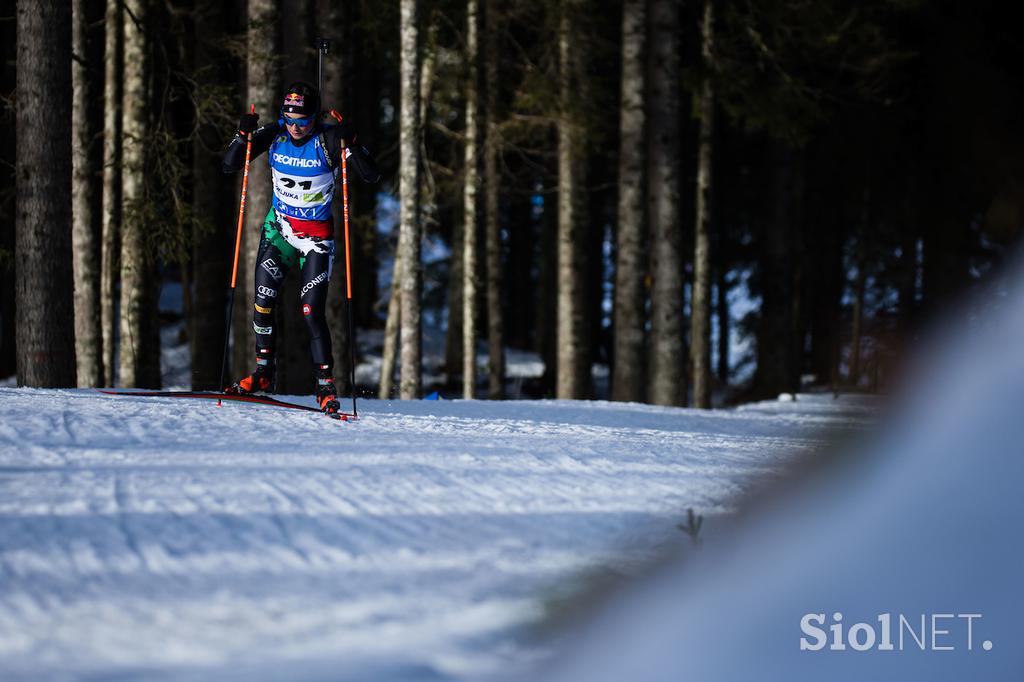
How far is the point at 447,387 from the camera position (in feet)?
71.6

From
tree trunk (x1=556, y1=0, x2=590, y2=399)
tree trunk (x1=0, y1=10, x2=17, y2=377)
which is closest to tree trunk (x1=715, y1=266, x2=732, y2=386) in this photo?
tree trunk (x1=556, y1=0, x2=590, y2=399)

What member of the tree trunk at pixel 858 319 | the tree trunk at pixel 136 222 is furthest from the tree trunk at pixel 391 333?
the tree trunk at pixel 858 319

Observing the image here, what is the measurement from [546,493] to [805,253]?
22.3 m

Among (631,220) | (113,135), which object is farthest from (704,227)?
(113,135)

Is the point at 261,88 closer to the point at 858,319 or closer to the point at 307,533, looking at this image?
the point at 307,533

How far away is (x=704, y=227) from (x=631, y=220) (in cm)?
422

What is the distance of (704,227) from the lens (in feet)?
56.0

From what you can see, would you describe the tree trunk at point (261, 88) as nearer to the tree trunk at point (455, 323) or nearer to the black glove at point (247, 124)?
the black glove at point (247, 124)

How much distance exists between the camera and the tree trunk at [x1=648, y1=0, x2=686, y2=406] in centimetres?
1319

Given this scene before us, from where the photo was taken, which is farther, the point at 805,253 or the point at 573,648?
the point at 805,253

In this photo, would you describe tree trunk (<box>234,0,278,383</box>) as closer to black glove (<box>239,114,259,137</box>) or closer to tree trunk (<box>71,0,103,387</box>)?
black glove (<box>239,114,259,137</box>)

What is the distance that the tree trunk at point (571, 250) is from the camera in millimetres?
14594

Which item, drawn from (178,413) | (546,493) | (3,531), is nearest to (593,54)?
(178,413)

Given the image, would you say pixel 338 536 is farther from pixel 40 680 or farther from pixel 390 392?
pixel 390 392
